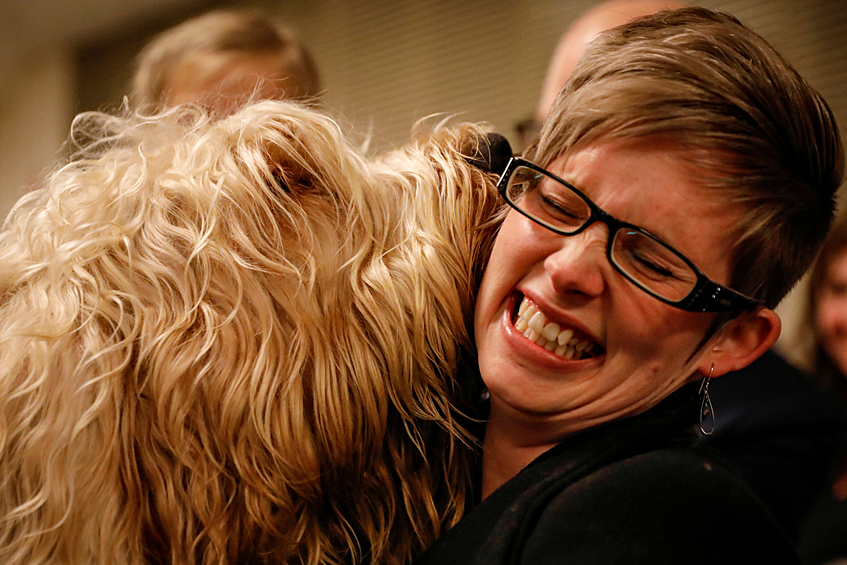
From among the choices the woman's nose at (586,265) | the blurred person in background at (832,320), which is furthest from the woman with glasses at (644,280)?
the blurred person in background at (832,320)

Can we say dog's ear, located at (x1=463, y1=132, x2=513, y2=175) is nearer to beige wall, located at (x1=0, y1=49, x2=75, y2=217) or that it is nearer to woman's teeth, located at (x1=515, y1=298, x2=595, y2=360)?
woman's teeth, located at (x1=515, y1=298, x2=595, y2=360)

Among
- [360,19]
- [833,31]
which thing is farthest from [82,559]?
[360,19]

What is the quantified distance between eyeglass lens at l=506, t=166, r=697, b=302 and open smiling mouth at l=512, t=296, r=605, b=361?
3.6 inches

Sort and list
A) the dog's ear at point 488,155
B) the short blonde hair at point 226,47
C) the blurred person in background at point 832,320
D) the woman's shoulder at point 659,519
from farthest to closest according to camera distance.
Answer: the blurred person in background at point 832,320, the short blonde hair at point 226,47, the dog's ear at point 488,155, the woman's shoulder at point 659,519

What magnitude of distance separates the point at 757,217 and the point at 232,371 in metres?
0.55

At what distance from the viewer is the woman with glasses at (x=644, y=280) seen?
2.24ft

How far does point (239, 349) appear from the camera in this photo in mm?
723

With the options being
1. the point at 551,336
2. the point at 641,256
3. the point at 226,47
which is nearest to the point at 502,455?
the point at 551,336

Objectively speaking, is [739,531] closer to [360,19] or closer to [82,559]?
[82,559]

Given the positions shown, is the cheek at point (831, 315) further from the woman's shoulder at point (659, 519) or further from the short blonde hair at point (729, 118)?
the woman's shoulder at point (659, 519)

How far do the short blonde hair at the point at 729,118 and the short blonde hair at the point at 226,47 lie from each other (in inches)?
41.0

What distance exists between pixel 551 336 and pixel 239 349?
33cm

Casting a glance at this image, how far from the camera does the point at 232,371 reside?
0.71m

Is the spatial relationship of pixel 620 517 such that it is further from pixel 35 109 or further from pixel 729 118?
pixel 35 109
